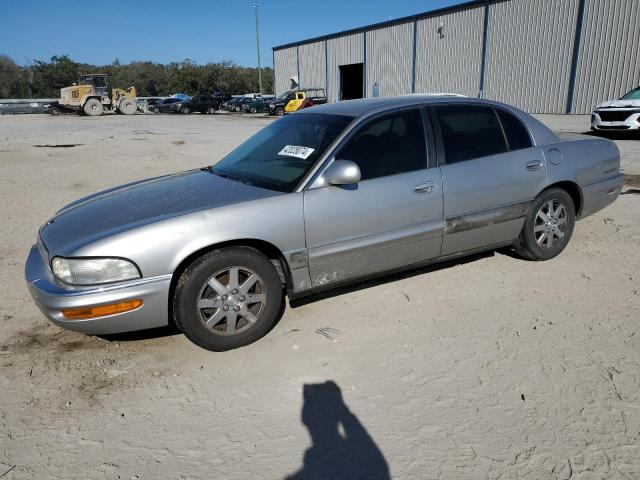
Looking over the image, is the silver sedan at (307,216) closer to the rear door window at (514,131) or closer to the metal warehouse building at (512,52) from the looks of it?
the rear door window at (514,131)

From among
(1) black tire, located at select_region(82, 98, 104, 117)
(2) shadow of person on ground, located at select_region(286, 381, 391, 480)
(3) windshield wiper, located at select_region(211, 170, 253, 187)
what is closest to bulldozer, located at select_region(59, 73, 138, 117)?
(1) black tire, located at select_region(82, 98, 104, 117)

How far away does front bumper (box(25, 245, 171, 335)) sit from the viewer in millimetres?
2838

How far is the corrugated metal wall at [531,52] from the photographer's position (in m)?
23.5

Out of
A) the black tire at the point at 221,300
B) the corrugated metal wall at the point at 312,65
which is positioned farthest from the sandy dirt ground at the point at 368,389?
the corrugated metal wall at the point at 312,65

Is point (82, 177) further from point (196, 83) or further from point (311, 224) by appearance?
point (196, 83)

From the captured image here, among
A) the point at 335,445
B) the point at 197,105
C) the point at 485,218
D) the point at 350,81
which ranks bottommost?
the point at 335,445

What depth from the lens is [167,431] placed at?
8.20 ft

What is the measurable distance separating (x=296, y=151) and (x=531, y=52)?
25.5m

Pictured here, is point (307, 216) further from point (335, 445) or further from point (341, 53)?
point (341, 53)

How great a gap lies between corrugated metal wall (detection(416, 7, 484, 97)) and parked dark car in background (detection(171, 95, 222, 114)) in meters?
17.1

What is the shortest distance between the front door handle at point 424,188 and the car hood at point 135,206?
3.57ft

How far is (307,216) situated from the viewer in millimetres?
3283

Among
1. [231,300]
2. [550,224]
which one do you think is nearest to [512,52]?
[550,224]

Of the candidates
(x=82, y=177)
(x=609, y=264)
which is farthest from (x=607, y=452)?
(x=82, y=177)
